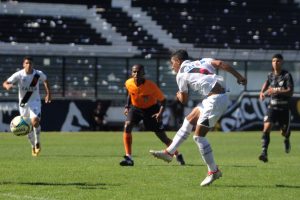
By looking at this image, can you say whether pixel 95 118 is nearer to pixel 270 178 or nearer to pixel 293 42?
pixel 293 42

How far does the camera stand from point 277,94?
18078mm

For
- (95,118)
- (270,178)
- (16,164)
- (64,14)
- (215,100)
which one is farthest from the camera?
(64,14)

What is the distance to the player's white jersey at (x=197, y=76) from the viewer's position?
12.3 metres

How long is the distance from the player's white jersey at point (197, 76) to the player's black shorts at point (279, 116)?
5905mm

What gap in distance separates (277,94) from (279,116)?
2.33ft

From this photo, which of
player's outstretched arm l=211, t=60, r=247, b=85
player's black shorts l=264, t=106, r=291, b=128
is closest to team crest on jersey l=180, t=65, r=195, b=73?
player's outstretched arm l=211, t=60, r=247, b=85

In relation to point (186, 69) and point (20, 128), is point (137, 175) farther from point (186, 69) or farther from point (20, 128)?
point (186, 69)

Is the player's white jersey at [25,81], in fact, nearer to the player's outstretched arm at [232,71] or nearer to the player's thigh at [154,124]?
the player's thigh at [154,124]

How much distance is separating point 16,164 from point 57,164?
802 millimetres

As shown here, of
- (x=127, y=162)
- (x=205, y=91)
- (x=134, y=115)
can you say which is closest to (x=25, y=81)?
(x=134, y=115)

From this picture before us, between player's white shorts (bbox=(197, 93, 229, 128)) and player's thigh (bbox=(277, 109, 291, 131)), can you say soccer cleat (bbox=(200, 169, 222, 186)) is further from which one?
player's thigh (bbox=(277, 109, 291, 131))

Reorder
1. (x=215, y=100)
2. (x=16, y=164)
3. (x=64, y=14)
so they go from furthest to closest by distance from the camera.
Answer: (x=64, y=14) < (x=16, y=164) < (x=215, y=100)

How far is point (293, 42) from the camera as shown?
41562 millimetres

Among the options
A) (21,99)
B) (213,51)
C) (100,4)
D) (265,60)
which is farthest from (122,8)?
(21,99)
